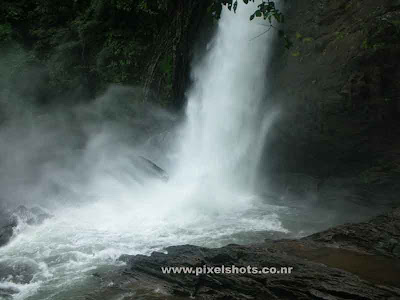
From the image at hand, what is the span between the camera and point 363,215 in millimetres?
8305

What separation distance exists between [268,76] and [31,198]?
756 centimetres

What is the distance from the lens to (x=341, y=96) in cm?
867

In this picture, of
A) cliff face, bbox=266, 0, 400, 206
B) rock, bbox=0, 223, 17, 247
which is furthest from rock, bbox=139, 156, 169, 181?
rock, bbox=0, 223, 17, 247

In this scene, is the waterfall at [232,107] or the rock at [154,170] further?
the rock at [154,170]

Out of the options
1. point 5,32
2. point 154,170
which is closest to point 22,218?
point 154,170

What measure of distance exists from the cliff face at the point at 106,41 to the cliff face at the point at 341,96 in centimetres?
393

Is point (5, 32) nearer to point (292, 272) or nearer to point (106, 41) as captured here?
point (106, 41)

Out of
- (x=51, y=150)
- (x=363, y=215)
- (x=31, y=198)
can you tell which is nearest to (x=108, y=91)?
(x=51, y=150)

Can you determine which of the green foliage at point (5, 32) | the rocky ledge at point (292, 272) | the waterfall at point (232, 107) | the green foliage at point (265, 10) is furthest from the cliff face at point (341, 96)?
the green foliage at point (5, 32)

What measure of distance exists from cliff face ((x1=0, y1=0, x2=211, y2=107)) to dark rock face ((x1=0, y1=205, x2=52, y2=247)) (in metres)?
5.97

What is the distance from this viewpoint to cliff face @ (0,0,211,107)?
1273cm

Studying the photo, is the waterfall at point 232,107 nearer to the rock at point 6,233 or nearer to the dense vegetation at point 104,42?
the dense vegetation at point 104,42

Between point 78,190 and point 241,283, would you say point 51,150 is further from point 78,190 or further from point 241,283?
point 241,283

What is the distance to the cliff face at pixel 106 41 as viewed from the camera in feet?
41.8
